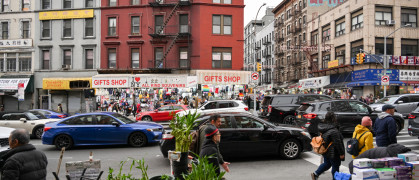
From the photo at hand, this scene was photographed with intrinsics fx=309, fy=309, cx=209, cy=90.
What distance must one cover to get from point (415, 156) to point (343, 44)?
37.5 meters

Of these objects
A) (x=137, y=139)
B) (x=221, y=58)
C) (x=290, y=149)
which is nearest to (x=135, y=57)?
(x=221, y=58)

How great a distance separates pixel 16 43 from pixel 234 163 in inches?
1219

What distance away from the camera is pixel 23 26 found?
31.6 m

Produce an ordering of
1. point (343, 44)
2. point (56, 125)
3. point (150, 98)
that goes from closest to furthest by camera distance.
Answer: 1. point (56, 125)
2. point (150, 98)
3. point (343, 44)

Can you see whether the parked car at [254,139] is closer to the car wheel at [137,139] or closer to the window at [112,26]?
the car wheel at [137,139]

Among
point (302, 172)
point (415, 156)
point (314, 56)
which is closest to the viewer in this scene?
point (415, 156)

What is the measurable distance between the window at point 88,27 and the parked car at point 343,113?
24014 millimetres

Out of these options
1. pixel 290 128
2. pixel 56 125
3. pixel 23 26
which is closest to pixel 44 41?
pixel 23 26

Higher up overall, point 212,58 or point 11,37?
point 11,37

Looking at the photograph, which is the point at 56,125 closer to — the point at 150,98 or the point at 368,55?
the point at 150,98

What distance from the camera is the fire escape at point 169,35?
28.5 meters

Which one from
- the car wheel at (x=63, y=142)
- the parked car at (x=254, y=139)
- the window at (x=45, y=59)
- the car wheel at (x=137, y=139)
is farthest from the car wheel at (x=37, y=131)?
the window at (x=45, y=59)

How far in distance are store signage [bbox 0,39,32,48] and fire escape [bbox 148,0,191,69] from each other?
1268cm

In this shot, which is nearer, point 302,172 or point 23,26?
point 302,172
